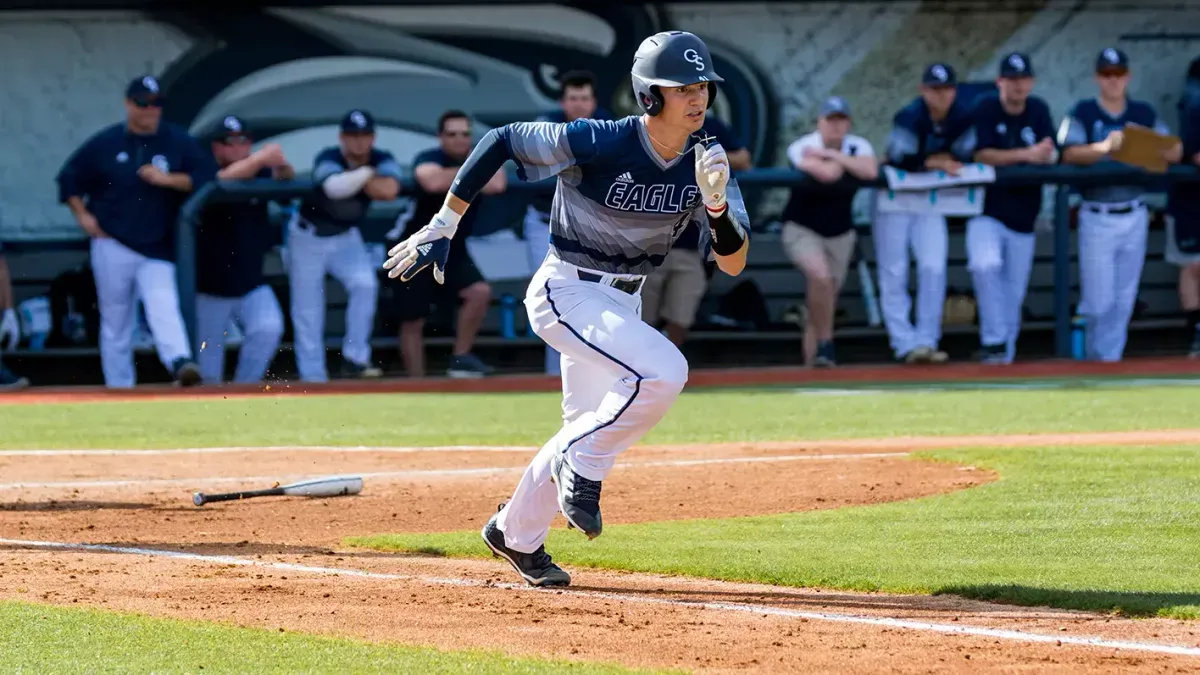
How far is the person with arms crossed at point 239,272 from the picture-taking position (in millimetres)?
15227

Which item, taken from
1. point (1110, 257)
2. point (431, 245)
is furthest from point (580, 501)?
point (1110, 257)

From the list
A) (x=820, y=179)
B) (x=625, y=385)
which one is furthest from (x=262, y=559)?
(x=820, y=179)

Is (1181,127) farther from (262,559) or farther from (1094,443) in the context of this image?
(262,559)

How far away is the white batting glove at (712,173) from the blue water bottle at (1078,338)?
38.1ft

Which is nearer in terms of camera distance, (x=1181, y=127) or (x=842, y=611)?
(x=842, y=611)

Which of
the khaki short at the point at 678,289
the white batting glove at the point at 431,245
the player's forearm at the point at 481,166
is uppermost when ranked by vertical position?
the player's forearm at the point at 481,166

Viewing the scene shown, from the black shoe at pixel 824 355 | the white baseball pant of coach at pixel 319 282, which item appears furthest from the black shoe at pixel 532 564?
the black shoe at pixel 824 355

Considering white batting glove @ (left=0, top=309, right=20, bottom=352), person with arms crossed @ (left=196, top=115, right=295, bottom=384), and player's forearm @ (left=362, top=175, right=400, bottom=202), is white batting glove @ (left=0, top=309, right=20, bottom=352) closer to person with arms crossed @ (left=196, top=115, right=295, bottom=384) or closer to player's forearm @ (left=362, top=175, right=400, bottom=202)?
person with arms crossed @ (left=196, top=115, right=295, bottom=384)

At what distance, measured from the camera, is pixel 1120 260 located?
16.0m

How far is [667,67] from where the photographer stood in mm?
5938

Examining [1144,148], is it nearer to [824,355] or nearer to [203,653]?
[824,355]

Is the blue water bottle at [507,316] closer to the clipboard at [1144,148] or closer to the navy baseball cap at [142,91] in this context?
the navy baseball cap at [142,91]

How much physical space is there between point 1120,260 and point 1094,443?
625 cm

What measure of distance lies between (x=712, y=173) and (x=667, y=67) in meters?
0.45
